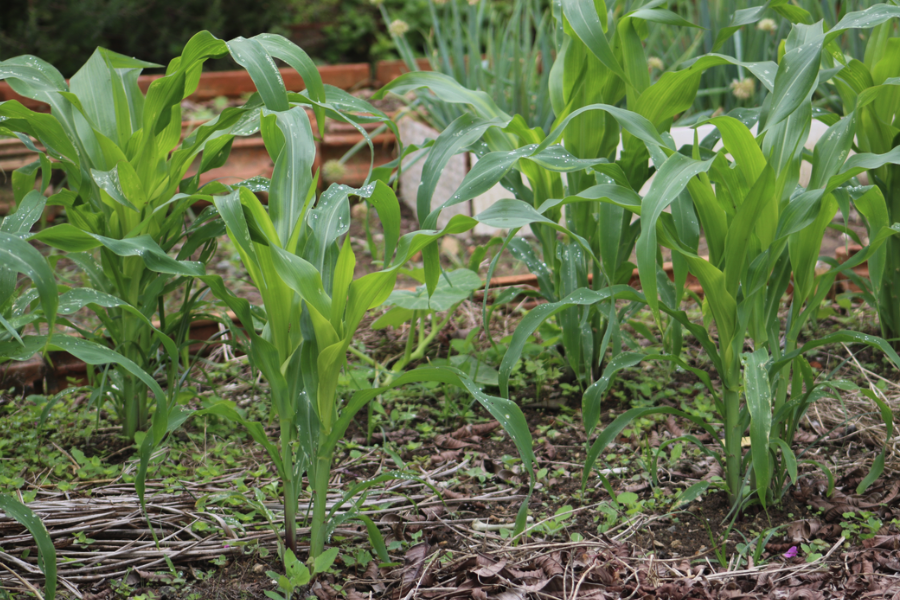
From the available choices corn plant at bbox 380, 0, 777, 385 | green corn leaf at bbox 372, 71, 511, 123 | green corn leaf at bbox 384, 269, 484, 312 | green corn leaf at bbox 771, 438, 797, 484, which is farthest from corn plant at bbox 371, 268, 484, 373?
green corn leaf at bbox 771, 438, 797, 484

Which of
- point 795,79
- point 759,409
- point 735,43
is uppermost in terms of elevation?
point 795,79

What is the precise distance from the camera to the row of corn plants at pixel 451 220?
1.02 meters

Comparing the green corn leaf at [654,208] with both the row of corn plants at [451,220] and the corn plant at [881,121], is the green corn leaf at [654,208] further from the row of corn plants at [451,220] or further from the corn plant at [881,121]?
the corn plant at [881,121]

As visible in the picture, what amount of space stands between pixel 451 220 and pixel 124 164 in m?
0.61

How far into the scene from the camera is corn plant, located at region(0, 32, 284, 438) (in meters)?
1.17

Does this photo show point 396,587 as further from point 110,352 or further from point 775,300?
point 775,300

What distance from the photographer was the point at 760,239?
3.67ft

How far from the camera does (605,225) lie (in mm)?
1355

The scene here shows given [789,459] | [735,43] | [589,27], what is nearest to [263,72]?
[589,27]

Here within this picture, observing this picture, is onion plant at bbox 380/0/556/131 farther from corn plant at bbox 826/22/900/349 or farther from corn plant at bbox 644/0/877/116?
corn plant at bbox 826/22/900/349

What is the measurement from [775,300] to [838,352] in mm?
763

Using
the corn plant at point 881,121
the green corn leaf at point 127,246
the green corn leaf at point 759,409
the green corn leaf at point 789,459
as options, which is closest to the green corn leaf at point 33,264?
the green corn leaf at point 127,246

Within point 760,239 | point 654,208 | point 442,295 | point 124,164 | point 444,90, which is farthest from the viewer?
point 442,295

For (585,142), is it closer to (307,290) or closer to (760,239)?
(760,239)
